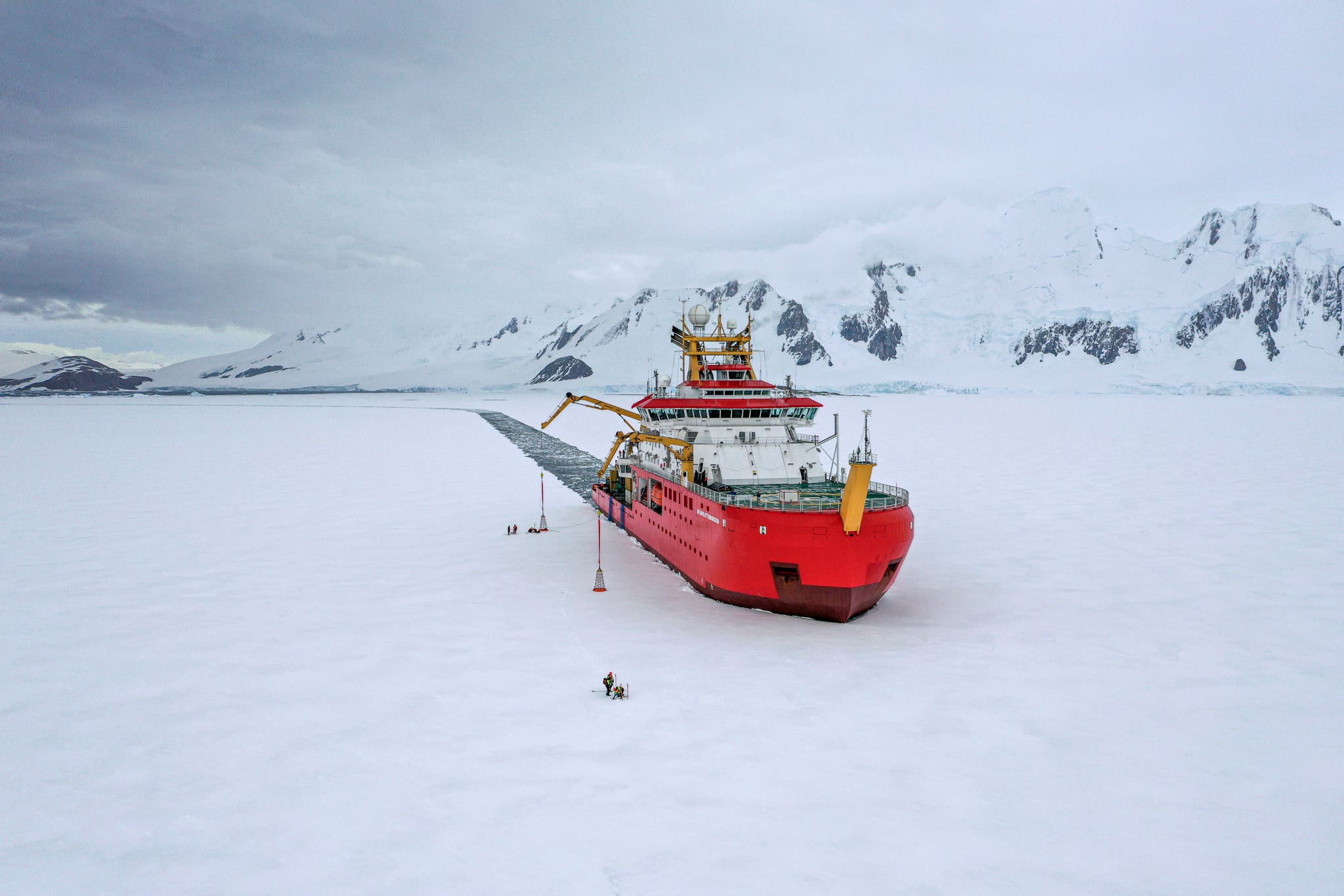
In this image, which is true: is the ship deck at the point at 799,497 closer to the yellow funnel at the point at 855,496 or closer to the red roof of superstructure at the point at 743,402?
the yellow funnel at the point at 855,496

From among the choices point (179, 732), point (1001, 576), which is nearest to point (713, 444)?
point (1001, 576)

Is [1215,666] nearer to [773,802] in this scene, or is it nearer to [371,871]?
[773,802]

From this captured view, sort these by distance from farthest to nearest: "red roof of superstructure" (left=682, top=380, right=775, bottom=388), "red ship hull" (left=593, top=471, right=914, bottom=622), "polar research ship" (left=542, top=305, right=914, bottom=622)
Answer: "red roof of superstructure" (left=682, top=380, right=775, bottom=388)
"polar research ship" (left=542, top=305, right=914, bottom=622)
"red ship hull" (left=593, top=471, right=914, bottom=622)

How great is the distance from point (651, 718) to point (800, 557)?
744 cm

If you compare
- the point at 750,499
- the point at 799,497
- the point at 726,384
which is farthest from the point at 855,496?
the point at 726,384

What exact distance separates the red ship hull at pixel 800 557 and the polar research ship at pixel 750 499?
0.04 m

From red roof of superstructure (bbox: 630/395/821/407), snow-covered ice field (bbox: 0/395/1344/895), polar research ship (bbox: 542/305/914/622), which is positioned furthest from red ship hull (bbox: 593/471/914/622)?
red roof of superstructure (bbox: 630/395/821/407)

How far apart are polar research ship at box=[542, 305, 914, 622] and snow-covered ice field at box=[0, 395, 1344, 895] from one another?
4.26 feet

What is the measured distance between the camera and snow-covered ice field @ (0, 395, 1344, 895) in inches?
436

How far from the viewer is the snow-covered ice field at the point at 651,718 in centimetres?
1107

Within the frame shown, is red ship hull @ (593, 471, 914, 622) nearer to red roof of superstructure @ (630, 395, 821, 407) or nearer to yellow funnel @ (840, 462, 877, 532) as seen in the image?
yellow funnel @ (840, 462, 877, 532)

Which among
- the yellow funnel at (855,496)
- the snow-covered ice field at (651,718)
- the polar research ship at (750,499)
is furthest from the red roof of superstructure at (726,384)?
the yellow funnel at (855,496)

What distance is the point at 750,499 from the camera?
21.9 meters

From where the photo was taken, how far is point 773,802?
12.5 meters
